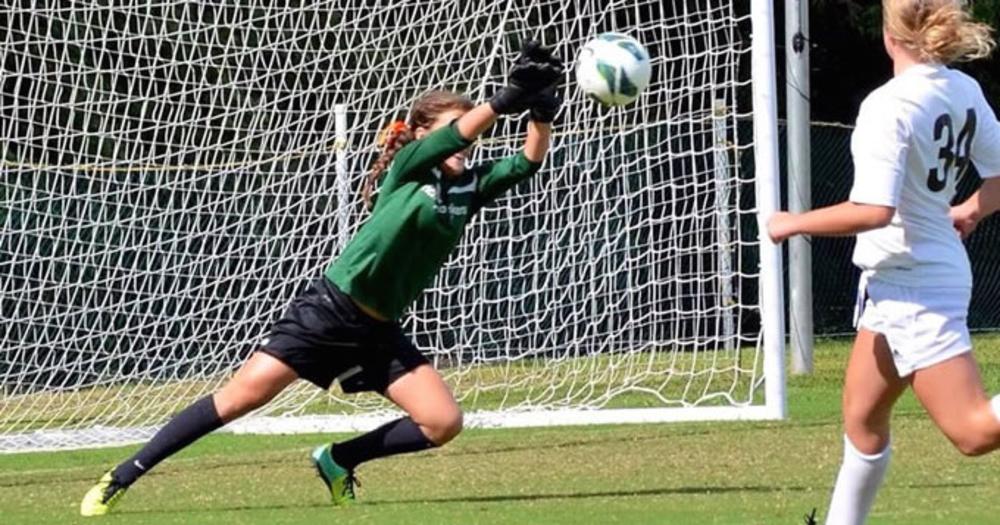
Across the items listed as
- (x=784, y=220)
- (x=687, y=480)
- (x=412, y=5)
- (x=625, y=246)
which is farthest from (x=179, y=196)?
(x=784, y=220)

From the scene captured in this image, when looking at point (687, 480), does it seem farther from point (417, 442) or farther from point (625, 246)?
point (625, 246)

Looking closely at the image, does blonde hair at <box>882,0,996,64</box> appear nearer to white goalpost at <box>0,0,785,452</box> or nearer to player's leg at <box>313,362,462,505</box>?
player's leg at <box>313,362,462,505</box>

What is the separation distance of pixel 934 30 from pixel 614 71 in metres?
2.48

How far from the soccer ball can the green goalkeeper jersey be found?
0.42m

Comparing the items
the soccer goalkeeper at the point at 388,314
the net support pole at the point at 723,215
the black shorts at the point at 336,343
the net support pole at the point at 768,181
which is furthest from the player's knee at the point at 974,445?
the net support pole at the point at 723,215

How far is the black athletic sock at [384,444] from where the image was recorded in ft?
28.0

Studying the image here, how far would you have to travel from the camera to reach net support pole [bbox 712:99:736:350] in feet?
41.7

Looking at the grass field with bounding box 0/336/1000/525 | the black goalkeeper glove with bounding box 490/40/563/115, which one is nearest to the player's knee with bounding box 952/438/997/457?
the grass field with bounding box 0/336/1000/525

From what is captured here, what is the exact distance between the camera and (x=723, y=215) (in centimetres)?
1280

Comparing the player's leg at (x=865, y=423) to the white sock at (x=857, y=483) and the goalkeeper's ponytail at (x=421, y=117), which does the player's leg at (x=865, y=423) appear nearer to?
the white sock at (x=857, y=483)

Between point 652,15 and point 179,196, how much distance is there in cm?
314

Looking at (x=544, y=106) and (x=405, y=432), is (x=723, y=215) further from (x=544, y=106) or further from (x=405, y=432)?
(x=544, y=106)

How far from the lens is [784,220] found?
604 centimetres

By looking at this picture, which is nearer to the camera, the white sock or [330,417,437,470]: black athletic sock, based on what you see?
the white sock
